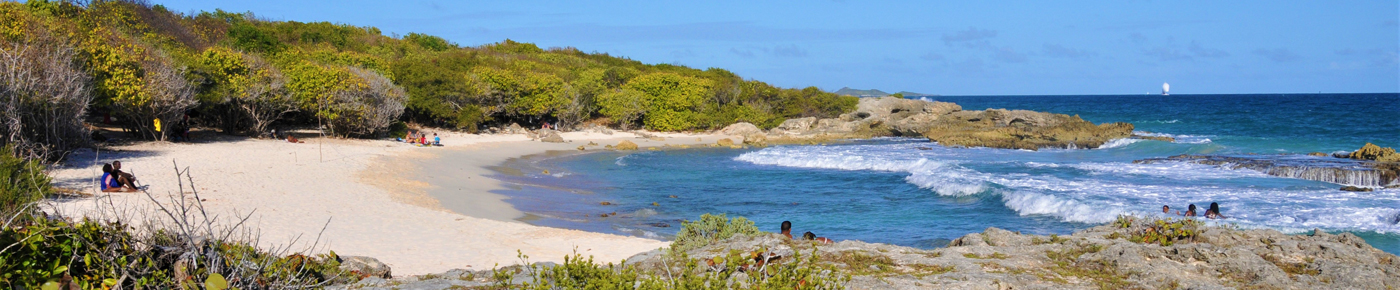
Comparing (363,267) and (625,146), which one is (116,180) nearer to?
(363,267)

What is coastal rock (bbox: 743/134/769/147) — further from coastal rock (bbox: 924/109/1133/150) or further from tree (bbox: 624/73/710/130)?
coastal rock (bbox: 924/109/1133/150)

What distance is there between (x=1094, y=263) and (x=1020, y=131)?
32.5 m

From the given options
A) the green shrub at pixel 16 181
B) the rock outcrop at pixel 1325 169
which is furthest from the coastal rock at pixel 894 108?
the green shrub at pixel 16 181

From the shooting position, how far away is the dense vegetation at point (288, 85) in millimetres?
16828

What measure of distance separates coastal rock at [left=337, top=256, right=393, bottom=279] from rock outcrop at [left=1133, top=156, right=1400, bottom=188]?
20843mm

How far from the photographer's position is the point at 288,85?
26250mm

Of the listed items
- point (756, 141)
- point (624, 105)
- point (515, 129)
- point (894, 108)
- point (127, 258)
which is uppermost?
point (624, 105)

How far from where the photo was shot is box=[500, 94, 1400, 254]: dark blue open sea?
46.0 feet

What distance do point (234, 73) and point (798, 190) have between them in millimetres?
17607

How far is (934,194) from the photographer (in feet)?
62.3

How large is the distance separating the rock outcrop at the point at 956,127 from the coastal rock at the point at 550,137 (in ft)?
38.4

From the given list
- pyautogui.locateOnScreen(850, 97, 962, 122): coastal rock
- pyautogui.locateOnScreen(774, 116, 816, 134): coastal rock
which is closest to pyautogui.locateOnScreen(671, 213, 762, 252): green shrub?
pyautogui.locateOnScreen(774, 116, 816, 134): coastal rock

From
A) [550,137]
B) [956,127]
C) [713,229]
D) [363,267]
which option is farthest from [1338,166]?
[550,137]

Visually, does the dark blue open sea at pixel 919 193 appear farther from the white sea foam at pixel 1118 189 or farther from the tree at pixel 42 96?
the tree at pixel 42 96
